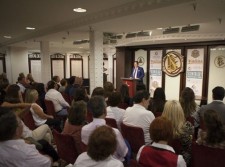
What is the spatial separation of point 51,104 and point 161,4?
2.62 meters

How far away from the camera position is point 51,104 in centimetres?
418

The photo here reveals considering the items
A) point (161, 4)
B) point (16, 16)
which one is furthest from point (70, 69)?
point (161, 4)

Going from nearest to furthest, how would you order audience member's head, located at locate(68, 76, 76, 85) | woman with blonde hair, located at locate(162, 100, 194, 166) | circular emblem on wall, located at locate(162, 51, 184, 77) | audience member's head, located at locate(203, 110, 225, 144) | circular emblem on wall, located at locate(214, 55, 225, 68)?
1. audience member's head, located at locate(203, 110, 225, 144)
2. woman with blonde hair, located at locate(162, 100, 194, 166)
3. audience member's head, located at locate(68, 76, 76, 85)
4. circular emblem on wall, located at locate(214, 55, 225, 68)
5. circular emblem on wall, located at locate(162, 51, 184, 77)

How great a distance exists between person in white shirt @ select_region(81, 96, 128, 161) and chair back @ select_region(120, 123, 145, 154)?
299 mm

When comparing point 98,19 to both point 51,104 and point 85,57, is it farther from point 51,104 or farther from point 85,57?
point 85,57

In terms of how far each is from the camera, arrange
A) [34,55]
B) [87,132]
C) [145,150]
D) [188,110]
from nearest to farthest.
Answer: [145,150]
[87,132]
[188,110]
[34,55]

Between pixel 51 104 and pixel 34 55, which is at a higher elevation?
pixel 34 55

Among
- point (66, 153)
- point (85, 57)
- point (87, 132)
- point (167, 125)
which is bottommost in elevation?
point (66, 153)

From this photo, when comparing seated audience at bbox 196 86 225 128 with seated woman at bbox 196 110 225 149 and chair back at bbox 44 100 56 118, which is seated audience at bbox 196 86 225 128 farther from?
chair back at bbox 44 100 56 118

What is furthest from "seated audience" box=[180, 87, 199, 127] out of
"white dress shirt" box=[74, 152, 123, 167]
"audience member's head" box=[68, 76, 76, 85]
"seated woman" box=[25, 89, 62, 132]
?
"audience member's head" box=[68, 76, 76, 85]

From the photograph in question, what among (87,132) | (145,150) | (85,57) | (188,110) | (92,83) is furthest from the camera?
(85,57)

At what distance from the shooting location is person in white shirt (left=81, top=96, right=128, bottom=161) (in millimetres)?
2107

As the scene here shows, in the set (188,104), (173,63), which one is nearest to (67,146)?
(188,104)

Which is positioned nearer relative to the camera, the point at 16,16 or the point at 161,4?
the point at 161,4
